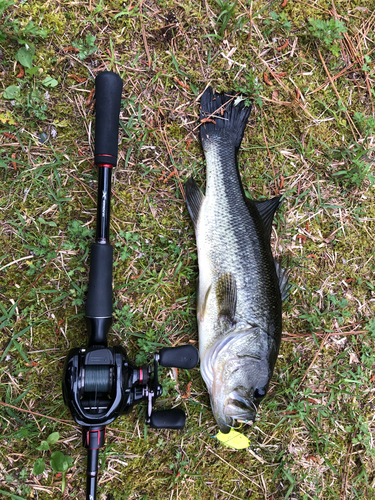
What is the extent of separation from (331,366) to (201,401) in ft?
4.29

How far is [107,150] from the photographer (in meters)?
2.33

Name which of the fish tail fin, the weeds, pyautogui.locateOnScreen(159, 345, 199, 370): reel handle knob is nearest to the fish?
the fish tail fin

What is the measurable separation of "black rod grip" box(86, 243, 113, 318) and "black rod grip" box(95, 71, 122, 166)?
63 centimetres

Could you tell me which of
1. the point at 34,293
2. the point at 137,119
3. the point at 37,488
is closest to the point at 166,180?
the point at 137,119

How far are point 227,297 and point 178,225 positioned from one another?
756 millimetres

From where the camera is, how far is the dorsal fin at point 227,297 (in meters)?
2.63

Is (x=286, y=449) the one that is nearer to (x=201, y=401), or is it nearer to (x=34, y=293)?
(x=201, y=401)

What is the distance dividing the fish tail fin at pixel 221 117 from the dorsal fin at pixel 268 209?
553 mm

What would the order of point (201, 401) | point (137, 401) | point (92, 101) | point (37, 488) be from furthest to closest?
point (201, 401) → point (92, 101) → point (37, 488) → point (137, 401)

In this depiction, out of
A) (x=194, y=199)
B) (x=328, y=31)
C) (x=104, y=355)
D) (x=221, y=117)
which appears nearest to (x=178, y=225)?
(x=194, y=199)

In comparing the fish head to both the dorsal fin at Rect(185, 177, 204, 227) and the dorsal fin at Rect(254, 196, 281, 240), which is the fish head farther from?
the dorsal fin at Rect(185, 177, 204, 227)

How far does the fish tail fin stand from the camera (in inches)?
114

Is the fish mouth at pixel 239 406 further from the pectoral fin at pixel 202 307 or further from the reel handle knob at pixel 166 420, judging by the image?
the pectoral fin at pixel 202 307

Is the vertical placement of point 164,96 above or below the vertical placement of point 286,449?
above
